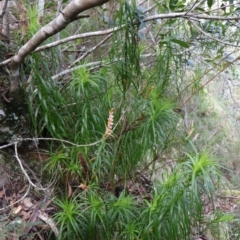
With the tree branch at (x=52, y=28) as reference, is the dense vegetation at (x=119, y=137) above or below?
below

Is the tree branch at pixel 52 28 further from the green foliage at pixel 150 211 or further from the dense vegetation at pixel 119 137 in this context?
the green foliage at pixel 150 211

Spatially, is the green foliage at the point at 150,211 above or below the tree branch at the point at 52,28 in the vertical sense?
below

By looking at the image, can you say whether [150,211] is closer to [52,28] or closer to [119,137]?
[119,137]

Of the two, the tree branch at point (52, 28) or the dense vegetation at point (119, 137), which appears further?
the dense vegetation at point (119, 137)

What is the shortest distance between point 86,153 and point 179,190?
64cm

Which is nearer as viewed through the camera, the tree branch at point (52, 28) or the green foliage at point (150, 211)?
the tree branch at point (52, 28)

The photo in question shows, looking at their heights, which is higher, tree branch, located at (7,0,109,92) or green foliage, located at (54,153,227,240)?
tree branch, located at (7,0,109,92)

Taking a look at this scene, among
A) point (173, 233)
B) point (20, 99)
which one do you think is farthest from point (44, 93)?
point (173, 233)

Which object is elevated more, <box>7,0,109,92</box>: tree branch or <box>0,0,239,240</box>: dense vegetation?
<box>7,0,109,92</box>: tree branch

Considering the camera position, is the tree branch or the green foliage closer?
the tree branch

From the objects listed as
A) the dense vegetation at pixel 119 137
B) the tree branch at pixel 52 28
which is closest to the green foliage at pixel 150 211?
the dense vegetation at pixel 119 137

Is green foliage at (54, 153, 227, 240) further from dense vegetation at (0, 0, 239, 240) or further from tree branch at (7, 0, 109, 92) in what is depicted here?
tree branch at (7, 0, 109, 92)

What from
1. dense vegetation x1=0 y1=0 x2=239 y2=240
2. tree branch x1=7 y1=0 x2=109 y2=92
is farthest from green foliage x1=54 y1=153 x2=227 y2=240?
tree branch x1=7 y1=0 x2=109 y2=92

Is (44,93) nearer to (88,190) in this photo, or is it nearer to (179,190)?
(88,190)
